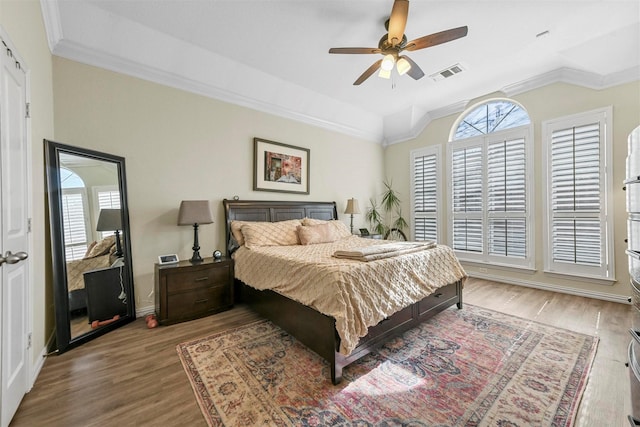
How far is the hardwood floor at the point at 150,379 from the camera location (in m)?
1.47

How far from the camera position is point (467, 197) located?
4.57 m

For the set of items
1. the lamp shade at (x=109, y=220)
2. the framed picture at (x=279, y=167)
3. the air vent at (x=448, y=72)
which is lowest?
the lamp shade at (x=109, y=220)

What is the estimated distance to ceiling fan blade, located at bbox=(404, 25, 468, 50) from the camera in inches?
85.4

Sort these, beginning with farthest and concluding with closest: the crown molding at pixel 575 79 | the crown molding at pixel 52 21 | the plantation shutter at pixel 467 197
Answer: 1. the plantation shutter at pixel 467 197
2. the crown molding at pixel 575 79
3. the crown molding at pixel 52 21

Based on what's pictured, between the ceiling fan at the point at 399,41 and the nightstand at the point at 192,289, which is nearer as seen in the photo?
the ceiling fan at the point at 399,41

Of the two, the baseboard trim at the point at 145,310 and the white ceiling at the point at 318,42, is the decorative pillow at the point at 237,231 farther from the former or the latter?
the white ceiling at the point at 318,42

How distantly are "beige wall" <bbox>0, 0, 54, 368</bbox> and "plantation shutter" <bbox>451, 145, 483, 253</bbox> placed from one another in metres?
5.43

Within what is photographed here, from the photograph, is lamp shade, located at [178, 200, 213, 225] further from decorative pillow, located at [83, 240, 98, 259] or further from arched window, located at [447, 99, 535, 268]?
arched window, located at [447, 99, 535, 268]

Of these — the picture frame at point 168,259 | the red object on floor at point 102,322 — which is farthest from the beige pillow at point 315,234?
the red object on floor at point 102,322

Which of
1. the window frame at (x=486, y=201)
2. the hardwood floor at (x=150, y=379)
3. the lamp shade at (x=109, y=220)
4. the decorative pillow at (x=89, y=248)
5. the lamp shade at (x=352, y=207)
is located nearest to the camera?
the hardwood floor at (x=150, y=379)

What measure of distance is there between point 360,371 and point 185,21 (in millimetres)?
3695

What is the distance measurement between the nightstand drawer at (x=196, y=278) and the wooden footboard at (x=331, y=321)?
336mm

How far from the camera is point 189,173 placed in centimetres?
328

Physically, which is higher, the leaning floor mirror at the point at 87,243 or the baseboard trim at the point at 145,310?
the leaning floor mirror at the point at 87,243
